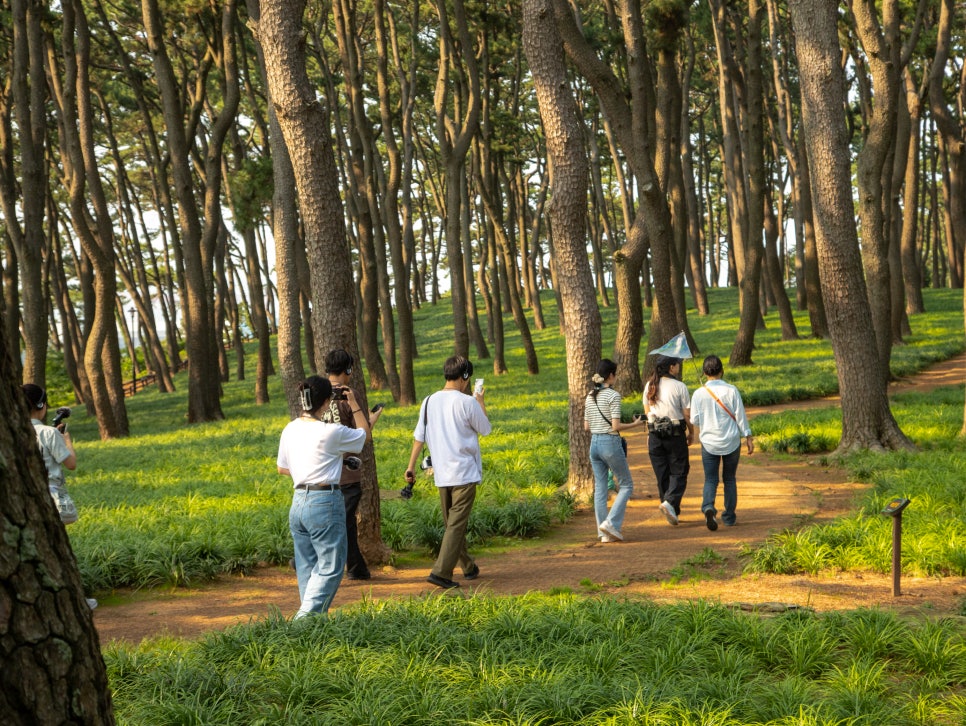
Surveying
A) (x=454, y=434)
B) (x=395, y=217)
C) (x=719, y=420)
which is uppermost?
(x=395, y=217)

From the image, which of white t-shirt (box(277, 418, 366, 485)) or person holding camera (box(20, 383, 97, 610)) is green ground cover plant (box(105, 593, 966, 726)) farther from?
person holding camera (box(20, 383, 97, 610))

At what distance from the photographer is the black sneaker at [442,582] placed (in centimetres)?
740

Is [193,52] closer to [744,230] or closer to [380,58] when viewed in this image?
[380,58]

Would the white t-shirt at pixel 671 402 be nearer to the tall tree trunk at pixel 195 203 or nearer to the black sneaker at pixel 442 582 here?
the black sneaker at pixel 442 582

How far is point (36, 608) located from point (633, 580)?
20.1 ft

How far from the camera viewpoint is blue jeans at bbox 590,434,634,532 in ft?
29.1

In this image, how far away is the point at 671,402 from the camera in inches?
373

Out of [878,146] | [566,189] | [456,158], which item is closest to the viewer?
[566,189]

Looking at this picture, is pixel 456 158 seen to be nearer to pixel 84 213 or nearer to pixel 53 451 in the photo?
pixel 84 213

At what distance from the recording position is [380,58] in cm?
2011

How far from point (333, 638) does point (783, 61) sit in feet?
89.4

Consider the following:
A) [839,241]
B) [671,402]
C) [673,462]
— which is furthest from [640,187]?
[673,462]

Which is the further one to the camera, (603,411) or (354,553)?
(603,411)

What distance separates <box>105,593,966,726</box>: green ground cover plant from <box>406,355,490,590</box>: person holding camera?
4.15ft
